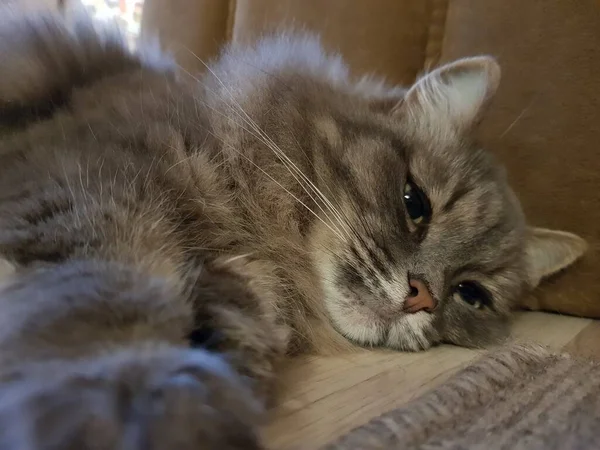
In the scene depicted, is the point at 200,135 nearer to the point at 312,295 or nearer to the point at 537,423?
the point at 312,295

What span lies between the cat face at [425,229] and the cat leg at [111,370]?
37cm

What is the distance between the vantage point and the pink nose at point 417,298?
1198 mm

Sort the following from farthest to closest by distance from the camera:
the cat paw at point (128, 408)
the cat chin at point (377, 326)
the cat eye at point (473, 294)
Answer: the cat eye at point (473, 294) < the cat chin at point (377, 326) < the cat paw at point (128, 408)

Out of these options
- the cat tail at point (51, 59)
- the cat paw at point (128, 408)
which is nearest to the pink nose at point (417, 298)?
the cat paw at point (128, 408)

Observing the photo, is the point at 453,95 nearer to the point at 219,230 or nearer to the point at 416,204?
the point at 416,204

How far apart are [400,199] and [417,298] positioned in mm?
211

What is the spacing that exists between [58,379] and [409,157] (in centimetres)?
94

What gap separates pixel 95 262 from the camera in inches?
31.9

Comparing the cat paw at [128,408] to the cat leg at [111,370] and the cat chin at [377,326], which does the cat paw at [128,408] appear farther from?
the cat chin at [377,326]

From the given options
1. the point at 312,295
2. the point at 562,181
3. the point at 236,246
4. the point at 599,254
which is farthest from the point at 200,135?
the point at 599,254

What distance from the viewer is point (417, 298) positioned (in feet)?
3.96

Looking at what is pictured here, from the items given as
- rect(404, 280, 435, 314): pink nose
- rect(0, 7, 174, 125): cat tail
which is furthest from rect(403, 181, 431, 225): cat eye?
rect(0, 7, 174, 125): cat tail

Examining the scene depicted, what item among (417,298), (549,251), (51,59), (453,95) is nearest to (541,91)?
(453,95)

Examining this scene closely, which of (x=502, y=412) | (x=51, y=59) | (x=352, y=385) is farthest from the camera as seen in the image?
(x=51, y=59)
